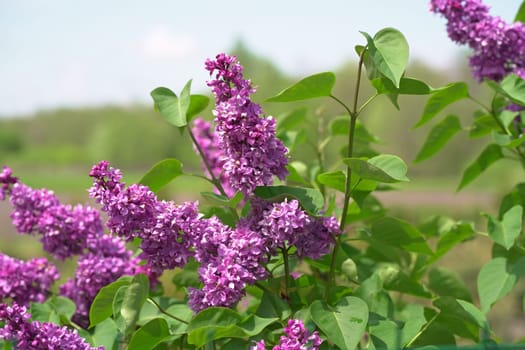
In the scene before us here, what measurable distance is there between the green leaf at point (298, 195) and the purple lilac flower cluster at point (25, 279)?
68 cm

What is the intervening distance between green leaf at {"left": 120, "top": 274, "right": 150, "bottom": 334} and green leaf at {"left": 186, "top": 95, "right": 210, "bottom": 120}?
0.39 metres

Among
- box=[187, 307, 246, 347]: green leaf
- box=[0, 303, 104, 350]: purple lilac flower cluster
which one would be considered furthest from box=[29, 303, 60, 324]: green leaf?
box=[187, 307, 246, 347]: green leaf

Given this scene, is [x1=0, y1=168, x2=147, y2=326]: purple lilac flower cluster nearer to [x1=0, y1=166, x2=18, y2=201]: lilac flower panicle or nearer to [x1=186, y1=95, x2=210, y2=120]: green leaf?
[x1=0, y1=166, x2=18, y2=201]: lilac flower panicle

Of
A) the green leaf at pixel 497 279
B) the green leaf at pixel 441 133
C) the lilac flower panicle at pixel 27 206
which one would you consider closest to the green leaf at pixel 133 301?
the lilac flower panicle at pixel 27 206

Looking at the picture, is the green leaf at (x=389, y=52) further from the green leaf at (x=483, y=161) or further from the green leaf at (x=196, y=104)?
the green leaf at (x=483, y=161)

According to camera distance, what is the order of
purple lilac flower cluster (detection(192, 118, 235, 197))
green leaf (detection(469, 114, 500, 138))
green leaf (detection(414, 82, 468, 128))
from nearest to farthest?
green leaf (detection(414, 82, 468, 128))
green leaf (detection(469, 114, 500, 138))
purple lilac flower cluster (detection(192, 118, 235, 197))

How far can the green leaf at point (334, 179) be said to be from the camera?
1.19m

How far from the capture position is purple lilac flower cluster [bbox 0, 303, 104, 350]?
1144mm

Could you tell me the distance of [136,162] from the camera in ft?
123

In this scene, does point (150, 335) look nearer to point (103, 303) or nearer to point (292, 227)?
point (103, 303)

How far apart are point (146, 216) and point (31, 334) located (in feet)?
0.92

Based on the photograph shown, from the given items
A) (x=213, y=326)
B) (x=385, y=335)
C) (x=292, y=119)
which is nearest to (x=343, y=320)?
(x=385, y=335)

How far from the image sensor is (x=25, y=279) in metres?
1.56

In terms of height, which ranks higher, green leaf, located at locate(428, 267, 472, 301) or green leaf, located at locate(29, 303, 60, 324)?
green leaf, located at locate(29, 303, 60, 324)
